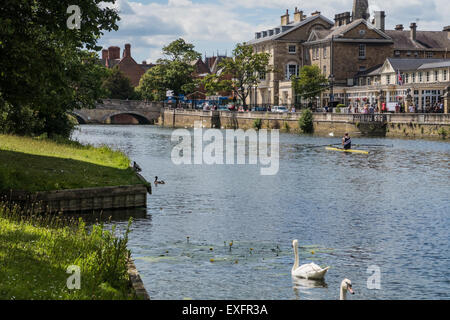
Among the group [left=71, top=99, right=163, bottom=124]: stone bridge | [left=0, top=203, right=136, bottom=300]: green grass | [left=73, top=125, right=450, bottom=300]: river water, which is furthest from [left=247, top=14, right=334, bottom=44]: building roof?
[left=0, top=203, right=136, bottom=300]: green grass

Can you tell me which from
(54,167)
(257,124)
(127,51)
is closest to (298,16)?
(257,124)

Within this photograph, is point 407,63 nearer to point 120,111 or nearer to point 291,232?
point 120,111

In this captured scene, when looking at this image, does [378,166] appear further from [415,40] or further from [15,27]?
[415,40]

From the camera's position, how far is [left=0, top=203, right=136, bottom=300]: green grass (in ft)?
41.0

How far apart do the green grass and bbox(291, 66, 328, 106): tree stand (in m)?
90.8

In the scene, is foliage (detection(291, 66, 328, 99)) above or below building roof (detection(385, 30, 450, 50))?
below

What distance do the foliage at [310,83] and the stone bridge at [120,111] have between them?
35.7m

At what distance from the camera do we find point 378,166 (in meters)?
47.3

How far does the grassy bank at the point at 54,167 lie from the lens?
25.4 m

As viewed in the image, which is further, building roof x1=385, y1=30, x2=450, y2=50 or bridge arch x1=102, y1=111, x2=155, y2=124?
bridge arch x1=102, y1=111, x2=155, y2=124

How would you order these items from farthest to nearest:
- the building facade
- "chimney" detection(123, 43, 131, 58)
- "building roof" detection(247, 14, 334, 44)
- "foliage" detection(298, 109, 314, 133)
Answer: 1. "chimney" detection(123, 43, 131, 58)
2. "building roof" detection(247, 14, 334, 44)
3. the building facade
4. "foliage" detection(298, 109, 314, 133)

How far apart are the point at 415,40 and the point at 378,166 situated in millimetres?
77768

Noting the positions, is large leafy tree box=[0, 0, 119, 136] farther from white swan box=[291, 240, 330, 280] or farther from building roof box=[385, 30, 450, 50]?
building roof box=[385, 30, 450, 50]

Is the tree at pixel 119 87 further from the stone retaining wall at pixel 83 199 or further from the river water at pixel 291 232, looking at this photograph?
the stone retaining wall at pixel 83 199
